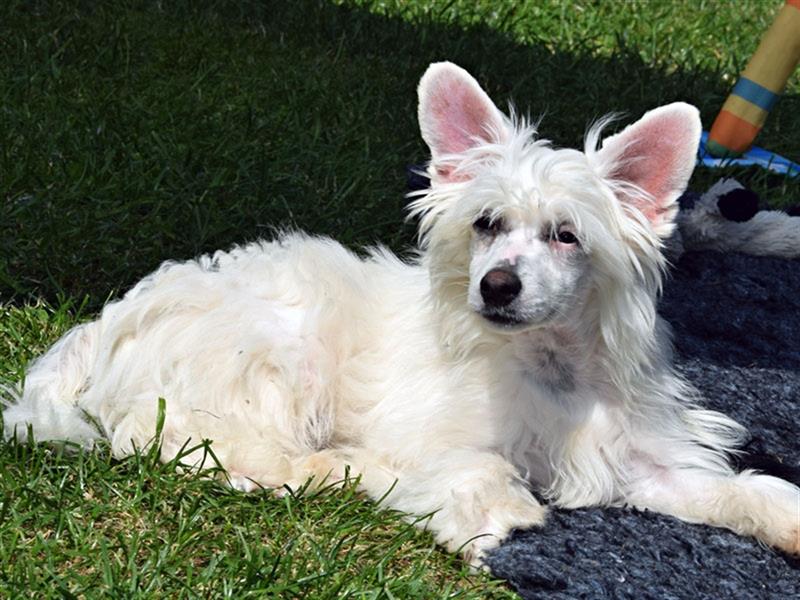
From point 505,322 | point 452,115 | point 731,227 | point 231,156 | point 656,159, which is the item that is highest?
point 656,159

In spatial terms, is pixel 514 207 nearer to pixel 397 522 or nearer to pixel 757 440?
pixel 397 522

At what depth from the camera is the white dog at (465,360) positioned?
3.47 metres

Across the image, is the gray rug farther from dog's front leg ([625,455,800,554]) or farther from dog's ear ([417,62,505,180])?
dog's ear ([417,62,505,180])

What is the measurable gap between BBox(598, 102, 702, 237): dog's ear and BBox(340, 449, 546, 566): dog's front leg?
2.73ft

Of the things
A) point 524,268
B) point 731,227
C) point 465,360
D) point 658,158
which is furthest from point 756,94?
point 524,268

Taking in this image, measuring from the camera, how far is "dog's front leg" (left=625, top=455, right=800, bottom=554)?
3.55 metres

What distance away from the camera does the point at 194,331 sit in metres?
3.96

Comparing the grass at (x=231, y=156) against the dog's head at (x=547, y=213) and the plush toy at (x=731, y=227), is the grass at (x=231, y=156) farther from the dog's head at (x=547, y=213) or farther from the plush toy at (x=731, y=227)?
the plush toy at (x=731, y=227)

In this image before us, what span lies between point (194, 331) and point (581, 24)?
4.90 m

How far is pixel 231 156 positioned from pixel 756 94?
101 inches

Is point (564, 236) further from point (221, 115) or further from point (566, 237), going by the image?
point (221, 115)

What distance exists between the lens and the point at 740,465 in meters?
4.05

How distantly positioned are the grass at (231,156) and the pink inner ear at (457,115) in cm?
108

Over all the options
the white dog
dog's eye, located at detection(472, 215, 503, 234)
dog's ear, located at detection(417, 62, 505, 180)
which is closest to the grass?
the white dog
